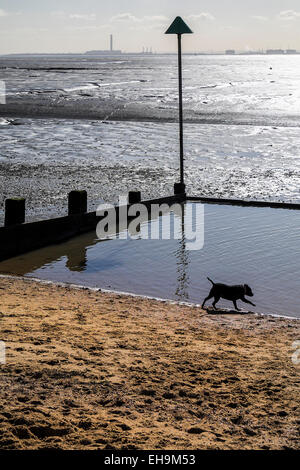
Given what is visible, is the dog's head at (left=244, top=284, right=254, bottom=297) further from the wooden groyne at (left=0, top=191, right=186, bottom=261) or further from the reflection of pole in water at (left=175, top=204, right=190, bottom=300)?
the wooden groyne at (left=0, top=191, right=186, bottom=261)

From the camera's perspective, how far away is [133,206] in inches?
625

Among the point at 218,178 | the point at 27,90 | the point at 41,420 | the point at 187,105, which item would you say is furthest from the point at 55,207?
the point at 27,90

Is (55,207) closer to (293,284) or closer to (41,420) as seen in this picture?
(293,284)

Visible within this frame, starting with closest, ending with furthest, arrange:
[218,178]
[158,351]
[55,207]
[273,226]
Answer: [158,351], [273,226], [55,207], [218,178]

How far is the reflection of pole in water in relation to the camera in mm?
10789

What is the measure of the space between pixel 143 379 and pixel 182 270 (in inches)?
212

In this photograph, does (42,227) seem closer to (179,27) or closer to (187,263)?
(187,263)

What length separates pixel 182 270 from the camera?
1196cm

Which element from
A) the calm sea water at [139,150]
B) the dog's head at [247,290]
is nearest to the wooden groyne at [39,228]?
the calm sea water at [139,150]

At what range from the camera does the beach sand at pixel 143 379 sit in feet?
18.2

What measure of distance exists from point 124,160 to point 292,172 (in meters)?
6.20

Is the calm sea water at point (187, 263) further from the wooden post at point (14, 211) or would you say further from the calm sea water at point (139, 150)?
the calm sea water at point (139, 150)

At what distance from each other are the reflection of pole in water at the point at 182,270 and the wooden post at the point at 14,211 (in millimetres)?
2972

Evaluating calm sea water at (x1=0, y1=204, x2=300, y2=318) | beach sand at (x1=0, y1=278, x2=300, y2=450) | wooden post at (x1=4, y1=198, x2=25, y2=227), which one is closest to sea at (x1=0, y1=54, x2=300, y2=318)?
calm sea water at (x1=0, y1=204, x2=300, y2=318)
